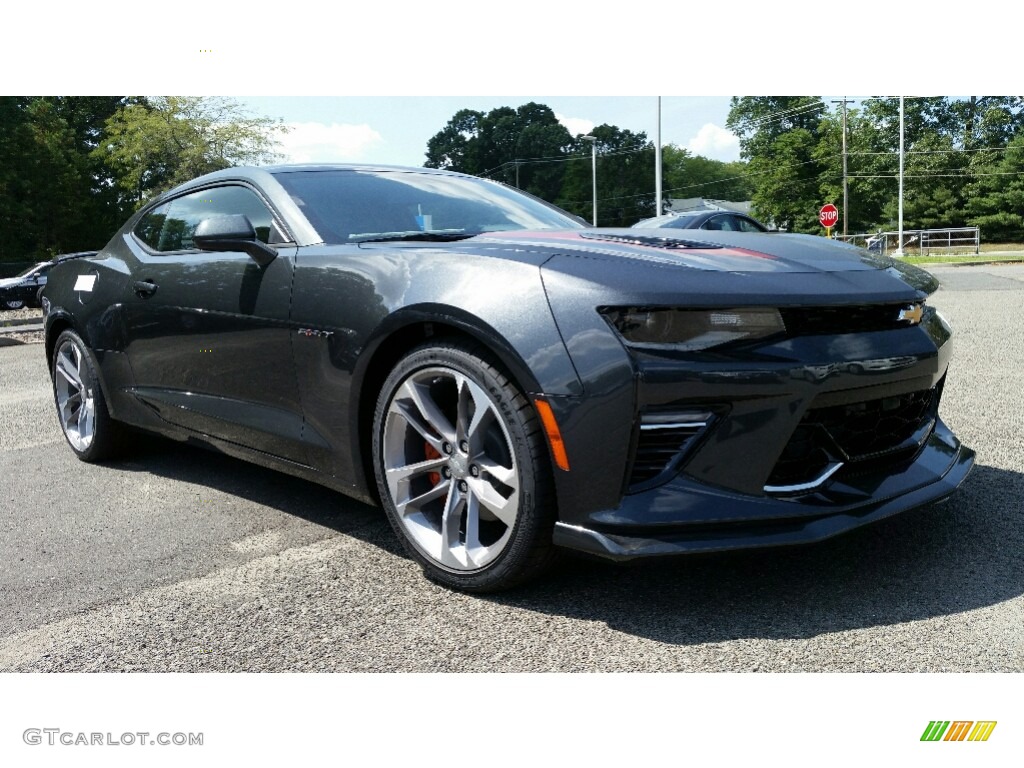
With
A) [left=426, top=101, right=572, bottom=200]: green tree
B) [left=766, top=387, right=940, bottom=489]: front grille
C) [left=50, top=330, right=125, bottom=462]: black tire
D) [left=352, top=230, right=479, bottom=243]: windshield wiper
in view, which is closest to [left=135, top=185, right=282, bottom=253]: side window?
[left=352, top=230, right=479, bottom=243]: windshield wiper

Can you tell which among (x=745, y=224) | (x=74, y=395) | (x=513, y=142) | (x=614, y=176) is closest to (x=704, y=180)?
(x=614, y=176)

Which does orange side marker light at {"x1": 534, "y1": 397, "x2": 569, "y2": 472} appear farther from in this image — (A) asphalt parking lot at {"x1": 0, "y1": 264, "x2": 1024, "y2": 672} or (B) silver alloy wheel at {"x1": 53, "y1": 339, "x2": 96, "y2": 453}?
(B) silver alloy wheel at {"x1": 53, "y1": 339, "x2": 96, "y2": 453}

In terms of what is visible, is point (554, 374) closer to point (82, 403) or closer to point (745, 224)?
point (82, 403)

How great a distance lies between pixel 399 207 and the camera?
349cm

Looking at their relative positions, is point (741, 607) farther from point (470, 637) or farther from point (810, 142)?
point (810, 142)

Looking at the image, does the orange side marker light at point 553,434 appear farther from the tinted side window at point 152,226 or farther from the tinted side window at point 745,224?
the tinted side window at point 745,224

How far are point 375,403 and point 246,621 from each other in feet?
2.58

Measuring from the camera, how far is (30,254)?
1332 inches

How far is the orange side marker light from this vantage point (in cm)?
241

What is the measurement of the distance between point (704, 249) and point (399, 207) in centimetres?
130

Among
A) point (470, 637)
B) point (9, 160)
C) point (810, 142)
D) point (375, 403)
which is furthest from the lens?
point (810, 142)

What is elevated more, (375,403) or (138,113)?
(138,113)
